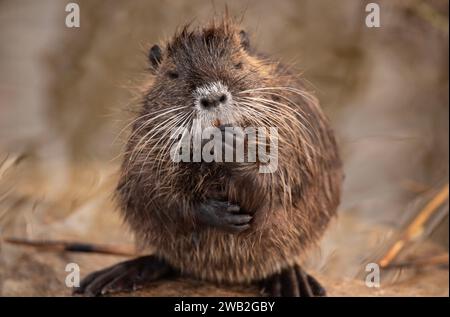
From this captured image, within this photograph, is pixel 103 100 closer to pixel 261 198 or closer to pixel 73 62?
pixel 73 62

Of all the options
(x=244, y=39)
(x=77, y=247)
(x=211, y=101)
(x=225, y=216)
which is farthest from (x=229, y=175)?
(x=77, y=247)

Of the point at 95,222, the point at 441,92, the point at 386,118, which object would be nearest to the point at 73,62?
the point at 95,222

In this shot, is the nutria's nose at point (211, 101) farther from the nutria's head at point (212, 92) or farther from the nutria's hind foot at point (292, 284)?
the nutria's hind foot at point (292, 284)

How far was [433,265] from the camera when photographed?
367 cm

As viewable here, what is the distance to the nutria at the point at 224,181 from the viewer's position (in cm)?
245

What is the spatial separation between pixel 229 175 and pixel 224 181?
0.12 feet

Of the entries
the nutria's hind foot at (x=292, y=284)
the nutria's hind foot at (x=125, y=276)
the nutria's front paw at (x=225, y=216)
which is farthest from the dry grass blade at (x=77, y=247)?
the nutria's front paw at (x=225, y=216)

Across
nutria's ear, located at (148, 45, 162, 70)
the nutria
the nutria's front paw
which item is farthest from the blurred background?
the nutria's front paw

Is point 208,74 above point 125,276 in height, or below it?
above

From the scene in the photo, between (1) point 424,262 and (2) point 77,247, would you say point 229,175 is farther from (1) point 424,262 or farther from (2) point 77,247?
(1) point 424,262

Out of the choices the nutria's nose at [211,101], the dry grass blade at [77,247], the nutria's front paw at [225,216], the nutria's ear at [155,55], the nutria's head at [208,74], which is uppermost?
the nutria's ear at [155,55]

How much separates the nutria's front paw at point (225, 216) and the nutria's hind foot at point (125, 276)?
0.64 m

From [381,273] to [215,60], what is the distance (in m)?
1.56

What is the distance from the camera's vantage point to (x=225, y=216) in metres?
2.50
